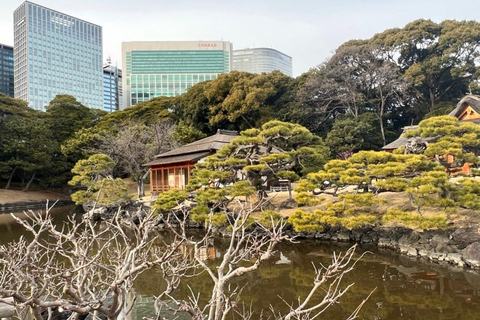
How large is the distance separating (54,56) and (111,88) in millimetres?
17067

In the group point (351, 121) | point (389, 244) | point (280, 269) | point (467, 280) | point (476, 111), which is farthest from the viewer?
point (351, 121)

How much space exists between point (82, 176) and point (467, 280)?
1847 centimetres

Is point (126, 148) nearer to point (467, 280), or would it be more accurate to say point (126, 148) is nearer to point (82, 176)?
point (82, 176)

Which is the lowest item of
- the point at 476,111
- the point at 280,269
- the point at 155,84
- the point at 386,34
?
the point at 280,269

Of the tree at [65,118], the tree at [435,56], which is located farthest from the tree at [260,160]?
the tree at [65,118]

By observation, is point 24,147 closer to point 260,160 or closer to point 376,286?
point 260,160

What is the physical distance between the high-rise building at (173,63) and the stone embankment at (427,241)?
67535 millimetres


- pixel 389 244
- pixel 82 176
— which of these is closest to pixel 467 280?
pixel 389 244

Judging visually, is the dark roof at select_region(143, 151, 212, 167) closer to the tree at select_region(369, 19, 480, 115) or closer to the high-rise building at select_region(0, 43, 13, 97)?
the tree at select_region(369, 19, 480, 115)

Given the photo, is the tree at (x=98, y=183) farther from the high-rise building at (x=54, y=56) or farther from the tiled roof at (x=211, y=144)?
the high-rise building at (x=54, y=56)

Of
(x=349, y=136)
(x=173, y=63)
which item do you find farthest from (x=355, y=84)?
(x=173, y=63)

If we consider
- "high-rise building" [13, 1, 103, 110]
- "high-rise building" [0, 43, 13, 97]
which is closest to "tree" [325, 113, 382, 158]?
"high-rise building" [13, 1, 103, 110]

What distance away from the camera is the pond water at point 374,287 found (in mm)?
6797

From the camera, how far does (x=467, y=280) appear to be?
8141 mm
